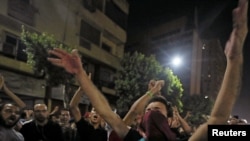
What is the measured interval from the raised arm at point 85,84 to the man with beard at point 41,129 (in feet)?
9.42

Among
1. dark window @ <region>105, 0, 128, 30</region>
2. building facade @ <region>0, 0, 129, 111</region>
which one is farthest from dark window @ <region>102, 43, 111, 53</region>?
dark window @ <region>105, 0, 128, 30</region>

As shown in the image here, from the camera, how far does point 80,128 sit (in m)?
4.72

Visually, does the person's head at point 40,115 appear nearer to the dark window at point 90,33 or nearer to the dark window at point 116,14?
the dark window at point 90,33

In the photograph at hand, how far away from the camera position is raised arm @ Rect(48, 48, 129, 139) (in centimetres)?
251

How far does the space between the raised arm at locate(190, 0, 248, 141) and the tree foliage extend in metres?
15.7

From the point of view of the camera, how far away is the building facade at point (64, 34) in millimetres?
18969

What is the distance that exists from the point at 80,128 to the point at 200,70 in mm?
53191

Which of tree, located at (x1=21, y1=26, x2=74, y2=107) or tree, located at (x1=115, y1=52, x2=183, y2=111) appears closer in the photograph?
tree, located at (x1=21, y1=26, x2=74, y2=107)

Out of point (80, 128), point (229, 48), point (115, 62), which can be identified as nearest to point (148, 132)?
Answer: point (229, 48)

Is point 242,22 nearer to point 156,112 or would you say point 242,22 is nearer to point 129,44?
point 156,112

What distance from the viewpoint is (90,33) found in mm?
28453

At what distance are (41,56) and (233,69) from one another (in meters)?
16.1

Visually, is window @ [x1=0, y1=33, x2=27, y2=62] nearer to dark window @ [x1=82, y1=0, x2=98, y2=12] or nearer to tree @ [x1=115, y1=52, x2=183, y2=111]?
dark window @ [x1=82, y1=0, x2=98, y2=12]

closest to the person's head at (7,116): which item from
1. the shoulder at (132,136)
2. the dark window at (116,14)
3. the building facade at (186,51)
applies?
the shoulder at (132,136)
